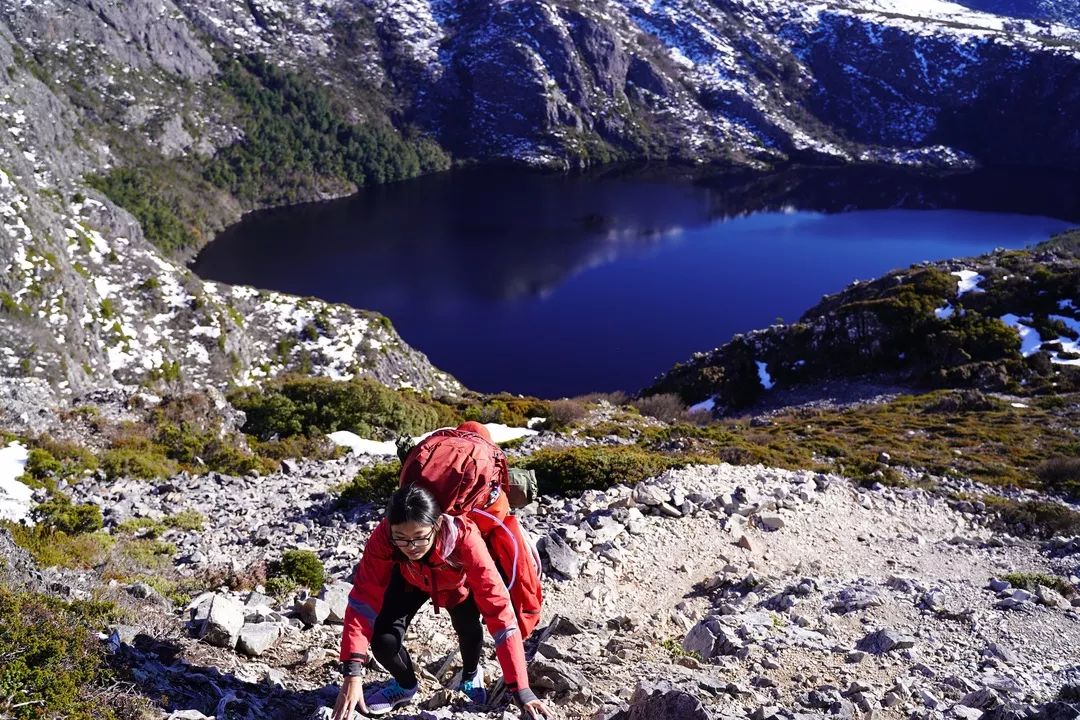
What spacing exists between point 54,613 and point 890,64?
719 feet

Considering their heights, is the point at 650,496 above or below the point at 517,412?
above

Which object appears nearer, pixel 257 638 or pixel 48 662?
pixel 48 662

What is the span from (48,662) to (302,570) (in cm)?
358

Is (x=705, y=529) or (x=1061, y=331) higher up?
(x=705, y=529)

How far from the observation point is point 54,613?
4.98 m

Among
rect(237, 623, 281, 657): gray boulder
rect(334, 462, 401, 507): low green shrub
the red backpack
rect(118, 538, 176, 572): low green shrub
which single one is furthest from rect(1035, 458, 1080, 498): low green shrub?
rect(118, 538, 176, 572): low green shrub

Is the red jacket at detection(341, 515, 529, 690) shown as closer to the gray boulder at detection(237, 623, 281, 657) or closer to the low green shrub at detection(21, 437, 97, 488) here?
the gray boulder at detection(237, 623, 281, 657)

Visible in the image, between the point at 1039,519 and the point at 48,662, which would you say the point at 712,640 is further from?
the point at 1039,519

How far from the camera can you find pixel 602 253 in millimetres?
91625

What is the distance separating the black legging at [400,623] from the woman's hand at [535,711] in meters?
0.69

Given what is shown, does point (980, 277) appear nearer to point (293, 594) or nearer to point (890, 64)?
point (293, 594)

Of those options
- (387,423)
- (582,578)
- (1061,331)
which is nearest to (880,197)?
(1061,331)

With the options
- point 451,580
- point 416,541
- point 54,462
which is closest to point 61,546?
point 54,462

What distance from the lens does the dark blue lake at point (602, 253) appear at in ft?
220
